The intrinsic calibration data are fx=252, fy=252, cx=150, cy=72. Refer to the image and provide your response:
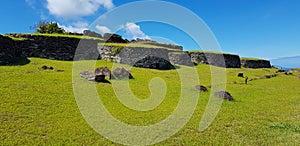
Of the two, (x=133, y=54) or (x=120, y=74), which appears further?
(x=133, y=54)

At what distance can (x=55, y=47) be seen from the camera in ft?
89.8

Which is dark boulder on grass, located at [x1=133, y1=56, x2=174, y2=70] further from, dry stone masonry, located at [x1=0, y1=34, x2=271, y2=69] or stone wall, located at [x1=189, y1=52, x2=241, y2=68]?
stone wall, located at [x1=189, y1=52, x2=241, y2=68]

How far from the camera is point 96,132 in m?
7.76

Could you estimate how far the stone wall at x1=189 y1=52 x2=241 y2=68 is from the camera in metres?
38.6

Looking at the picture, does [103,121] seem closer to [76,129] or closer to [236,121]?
[76,129]

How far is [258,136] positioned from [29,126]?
715 cm

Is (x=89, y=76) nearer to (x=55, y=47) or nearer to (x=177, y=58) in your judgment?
(x=55, y=47)

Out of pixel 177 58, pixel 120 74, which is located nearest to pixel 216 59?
pixel 177 58

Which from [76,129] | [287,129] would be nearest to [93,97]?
[76,129]

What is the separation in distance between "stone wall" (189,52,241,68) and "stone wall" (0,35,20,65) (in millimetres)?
26458

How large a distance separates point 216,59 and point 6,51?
1114 inches

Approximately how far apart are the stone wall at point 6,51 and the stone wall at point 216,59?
86.8 ft

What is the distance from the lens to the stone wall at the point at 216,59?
3856cm

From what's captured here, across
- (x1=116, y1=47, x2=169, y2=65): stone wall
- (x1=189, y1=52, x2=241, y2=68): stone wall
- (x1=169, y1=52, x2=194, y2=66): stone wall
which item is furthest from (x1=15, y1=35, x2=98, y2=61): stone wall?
(x1=189, y1=52, x2=241, y2=68): stone wall
